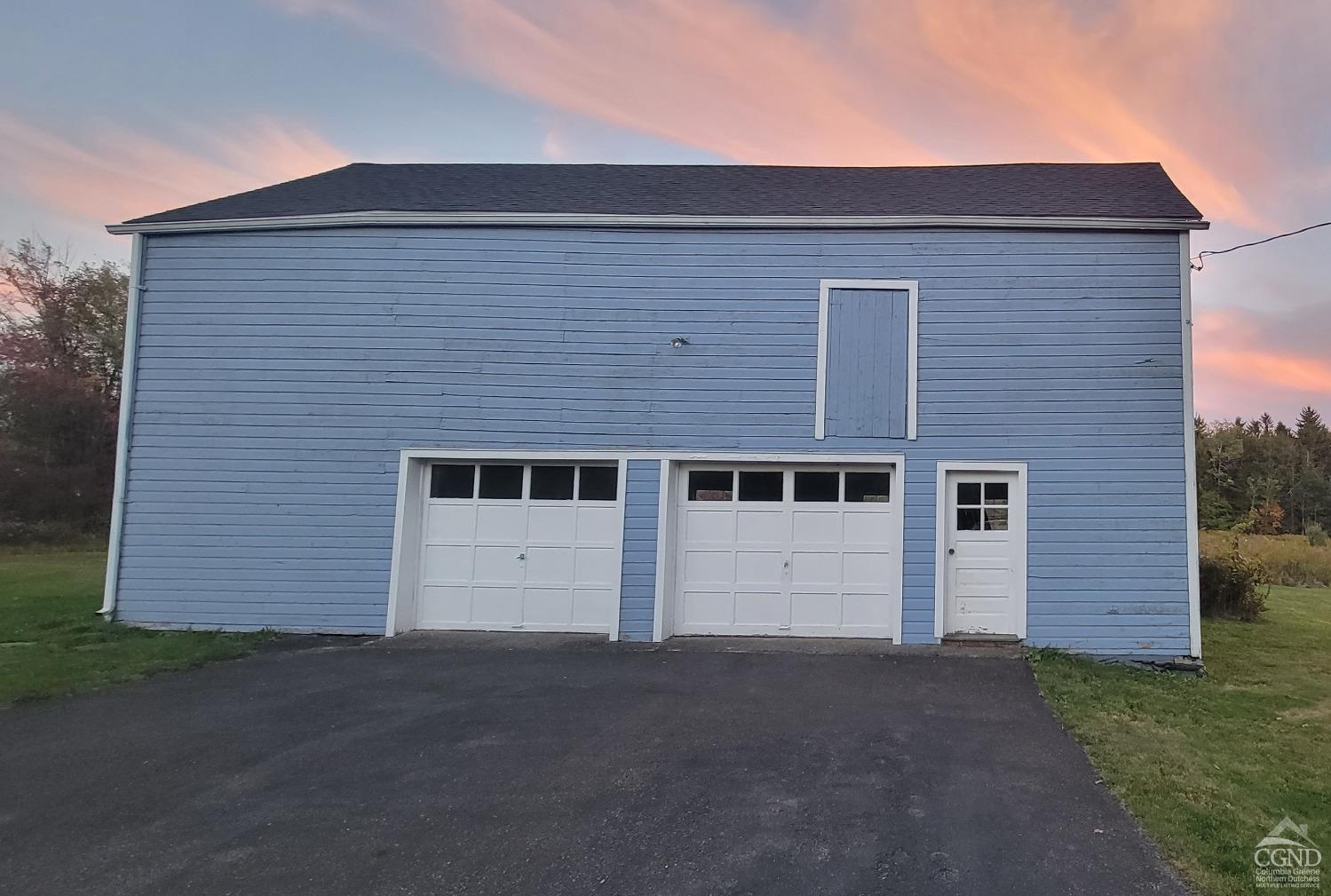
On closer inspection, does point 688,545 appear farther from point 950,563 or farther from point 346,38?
point 346,38

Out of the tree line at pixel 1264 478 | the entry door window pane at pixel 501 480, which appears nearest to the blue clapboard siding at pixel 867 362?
the entry door window pane at pixel 501 480

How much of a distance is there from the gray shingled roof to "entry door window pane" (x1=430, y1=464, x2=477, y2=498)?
332 centimetres

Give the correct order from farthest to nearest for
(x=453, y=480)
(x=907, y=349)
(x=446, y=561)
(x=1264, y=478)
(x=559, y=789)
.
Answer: (x=1264, y=478), (x=453, y=480), (x=446, y=561), (x=907, y=349), (x=559, y=789)

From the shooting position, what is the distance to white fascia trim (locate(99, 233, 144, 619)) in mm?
8578

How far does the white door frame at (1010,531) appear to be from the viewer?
780 cm

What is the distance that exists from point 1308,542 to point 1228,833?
23.3m

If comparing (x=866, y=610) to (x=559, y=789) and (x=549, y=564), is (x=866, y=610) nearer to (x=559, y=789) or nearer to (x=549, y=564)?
(x=549, y=564)

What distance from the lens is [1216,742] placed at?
4938 mm

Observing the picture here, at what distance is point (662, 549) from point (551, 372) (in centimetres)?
259

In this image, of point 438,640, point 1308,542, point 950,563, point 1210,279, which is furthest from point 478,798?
point 1308,542

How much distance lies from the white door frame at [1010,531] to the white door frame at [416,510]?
3.66 metres

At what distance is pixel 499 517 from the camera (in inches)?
344

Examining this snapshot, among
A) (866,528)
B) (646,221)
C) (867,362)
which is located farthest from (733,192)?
(866,528)

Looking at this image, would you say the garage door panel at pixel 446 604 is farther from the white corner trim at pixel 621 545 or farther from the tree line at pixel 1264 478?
the tree line at pixel 1264 478
